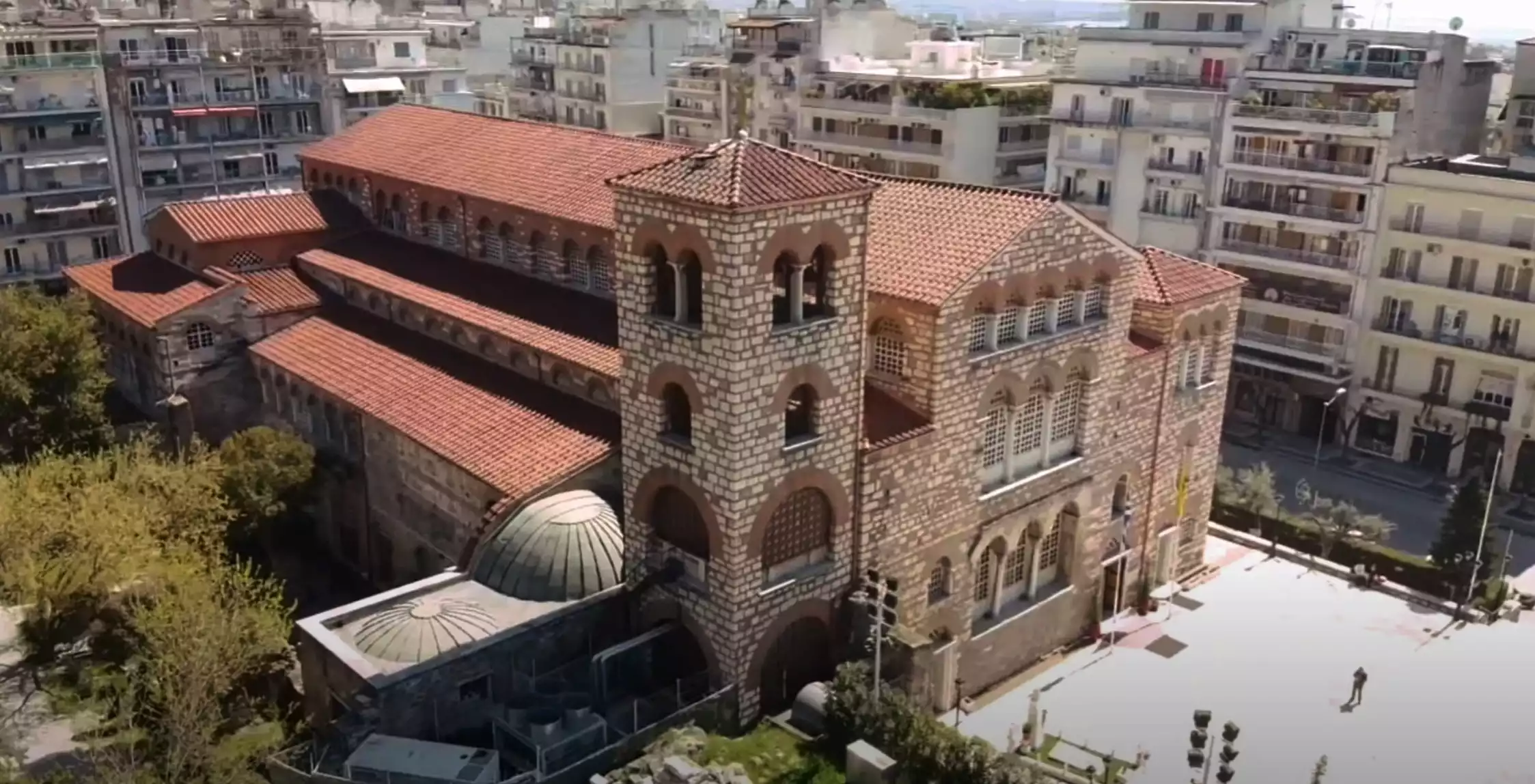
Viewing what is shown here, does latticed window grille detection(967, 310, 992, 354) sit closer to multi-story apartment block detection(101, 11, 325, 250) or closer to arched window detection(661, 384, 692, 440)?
arched window detection(661, 384, 692, 440)

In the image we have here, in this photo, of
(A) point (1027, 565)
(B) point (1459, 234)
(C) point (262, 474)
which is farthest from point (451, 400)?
(B) point (1459, 234)

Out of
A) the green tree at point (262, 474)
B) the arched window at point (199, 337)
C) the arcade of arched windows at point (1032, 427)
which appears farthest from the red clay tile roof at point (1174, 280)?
the arched window at point (199, 337)

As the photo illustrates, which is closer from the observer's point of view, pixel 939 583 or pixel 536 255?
pixel 939 583

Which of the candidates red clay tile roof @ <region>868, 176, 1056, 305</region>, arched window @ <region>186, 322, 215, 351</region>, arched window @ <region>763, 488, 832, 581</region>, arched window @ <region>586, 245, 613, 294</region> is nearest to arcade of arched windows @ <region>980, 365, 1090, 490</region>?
red clay tile roof @ <region>868, 176, 1056, 305</region>

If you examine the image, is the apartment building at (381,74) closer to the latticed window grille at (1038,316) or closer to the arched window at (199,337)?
the arched window at (199,337)

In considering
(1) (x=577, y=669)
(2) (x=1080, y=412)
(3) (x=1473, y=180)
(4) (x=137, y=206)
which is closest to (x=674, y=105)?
(4) (x=137, y=206)

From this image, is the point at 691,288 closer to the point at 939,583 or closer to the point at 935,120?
the point at 939,583

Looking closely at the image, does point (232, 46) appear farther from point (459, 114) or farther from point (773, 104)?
point (773, 104)
